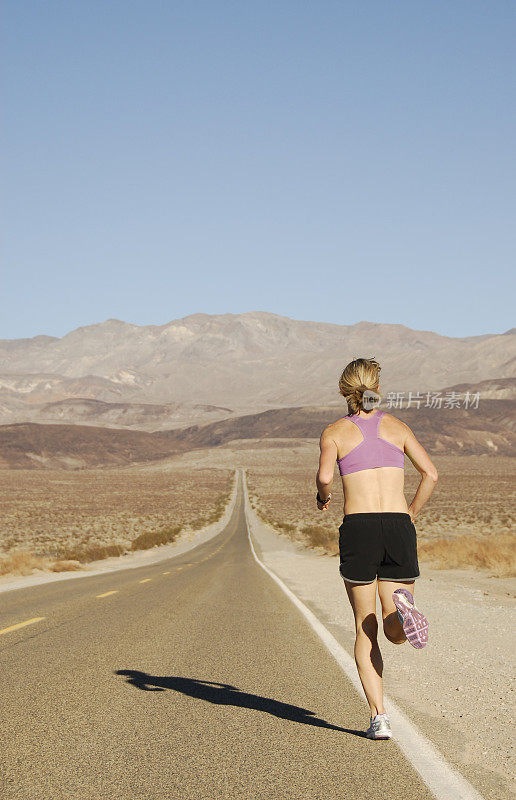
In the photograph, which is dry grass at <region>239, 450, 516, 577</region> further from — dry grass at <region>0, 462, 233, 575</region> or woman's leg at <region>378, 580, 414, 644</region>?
woman's leg at <region>378, 580, 414, 644</region>

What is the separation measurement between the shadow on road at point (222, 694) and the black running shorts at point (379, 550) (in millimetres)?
1202

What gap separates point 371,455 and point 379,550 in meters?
0.62

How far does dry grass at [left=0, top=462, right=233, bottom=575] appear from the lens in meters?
34.9

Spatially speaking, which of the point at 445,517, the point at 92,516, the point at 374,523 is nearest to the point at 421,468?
the point at 374,523

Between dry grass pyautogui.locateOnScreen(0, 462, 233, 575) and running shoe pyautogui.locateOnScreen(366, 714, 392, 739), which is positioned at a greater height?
running shoe pyautogui.locateOnScreen(366, 714, 392, 739)

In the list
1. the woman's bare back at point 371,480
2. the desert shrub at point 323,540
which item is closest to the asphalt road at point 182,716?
the woman's bare back at point 371,480

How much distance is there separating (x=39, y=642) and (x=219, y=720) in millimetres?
3651

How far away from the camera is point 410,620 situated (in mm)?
4309

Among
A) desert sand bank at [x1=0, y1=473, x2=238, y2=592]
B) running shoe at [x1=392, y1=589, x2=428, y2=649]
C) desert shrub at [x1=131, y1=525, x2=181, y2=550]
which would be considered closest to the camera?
running shoe at [x1=392, y1=589, x2=428, y2=649]

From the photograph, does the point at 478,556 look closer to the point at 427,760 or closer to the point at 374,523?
the point at 427,760

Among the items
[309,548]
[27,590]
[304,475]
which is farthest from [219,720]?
[304,475]

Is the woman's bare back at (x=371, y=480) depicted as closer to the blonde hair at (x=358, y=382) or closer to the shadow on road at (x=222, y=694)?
the blonde hair at (x=358, y=382)

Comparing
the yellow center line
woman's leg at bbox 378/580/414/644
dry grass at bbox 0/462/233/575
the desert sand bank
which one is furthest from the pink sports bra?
dry grass at bbox 0/462/233/575

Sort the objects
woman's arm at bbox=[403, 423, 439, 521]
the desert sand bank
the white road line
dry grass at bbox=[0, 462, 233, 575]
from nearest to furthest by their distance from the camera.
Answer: the white road line → woman's arm at bbox=[403, 423, 439, 521] → the desert sand bank → dry grass at bbox=[0, 462, 233, 575]
